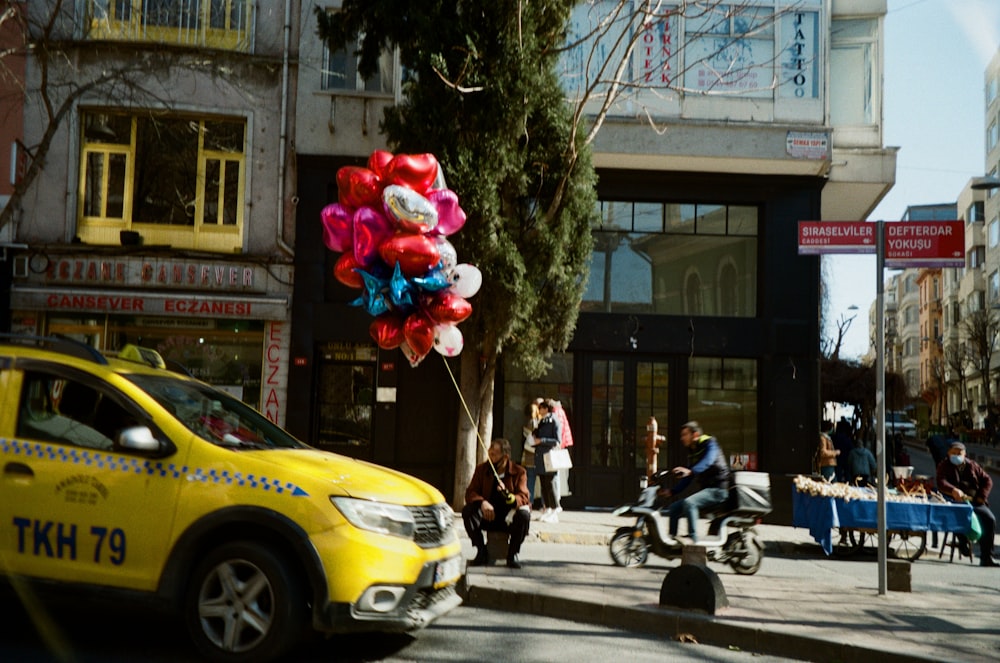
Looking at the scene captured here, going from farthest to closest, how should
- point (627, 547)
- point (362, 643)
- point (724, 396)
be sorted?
point (724, 396), point (627, 547), point (362, 643)

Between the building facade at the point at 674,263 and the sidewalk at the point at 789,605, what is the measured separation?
470cm

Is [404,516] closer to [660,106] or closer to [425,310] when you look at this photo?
[425,310]

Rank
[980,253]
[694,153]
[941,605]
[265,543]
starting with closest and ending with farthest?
1. [265,543]
2. [941,605]
3. [694,153]
4. [980,253]

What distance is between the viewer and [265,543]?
5.66 m

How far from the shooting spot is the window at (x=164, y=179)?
1652 centimetres

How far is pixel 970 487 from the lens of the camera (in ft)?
43.3

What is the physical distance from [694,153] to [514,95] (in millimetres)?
4225

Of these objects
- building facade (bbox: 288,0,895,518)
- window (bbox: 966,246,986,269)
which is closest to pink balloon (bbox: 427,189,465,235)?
building facade (bbox: 288,0,895,518)

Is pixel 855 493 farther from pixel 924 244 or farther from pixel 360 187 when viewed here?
pixel 360 187

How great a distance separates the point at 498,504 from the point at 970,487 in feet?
23.5

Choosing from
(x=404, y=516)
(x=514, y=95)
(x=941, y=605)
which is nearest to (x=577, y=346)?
(x=514, y=95)

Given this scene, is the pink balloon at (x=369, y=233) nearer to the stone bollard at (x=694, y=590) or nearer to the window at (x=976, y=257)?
the stone bollard at (x=694, y=590)

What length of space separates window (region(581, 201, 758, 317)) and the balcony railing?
7.16 metres

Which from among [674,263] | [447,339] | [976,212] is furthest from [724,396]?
[976,212]
